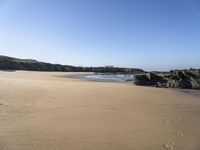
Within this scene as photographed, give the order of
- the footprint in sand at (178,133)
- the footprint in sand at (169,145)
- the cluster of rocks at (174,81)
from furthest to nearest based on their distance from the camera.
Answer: the cluster of rocks at (174,81)
the footprint in sand at (178,133)
the footprint in sand at (169,145)

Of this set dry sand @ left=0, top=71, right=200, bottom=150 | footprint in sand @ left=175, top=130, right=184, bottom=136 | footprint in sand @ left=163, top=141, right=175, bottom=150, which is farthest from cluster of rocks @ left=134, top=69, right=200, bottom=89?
footprint in sand @ left=163, top=141, right=175, bottom=150

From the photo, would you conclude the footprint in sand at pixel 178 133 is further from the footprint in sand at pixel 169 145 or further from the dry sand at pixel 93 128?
the footprint in sand at pixel 169 145

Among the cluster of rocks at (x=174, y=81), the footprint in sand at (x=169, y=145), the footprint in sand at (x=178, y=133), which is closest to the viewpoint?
the footprint in sand at (x=169, y=145)

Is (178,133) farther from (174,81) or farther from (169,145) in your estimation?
(174,81)

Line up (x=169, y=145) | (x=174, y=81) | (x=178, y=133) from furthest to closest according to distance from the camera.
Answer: (x=174, y=81) → (x=178, y=133) → (x=169, y=145)

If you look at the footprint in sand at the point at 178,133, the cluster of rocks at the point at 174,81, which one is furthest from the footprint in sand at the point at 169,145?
the cluster of rocks at the point at 174,81

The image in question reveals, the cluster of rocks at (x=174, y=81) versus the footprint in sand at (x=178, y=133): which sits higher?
the cluster of rocks at (x=174, y=81)

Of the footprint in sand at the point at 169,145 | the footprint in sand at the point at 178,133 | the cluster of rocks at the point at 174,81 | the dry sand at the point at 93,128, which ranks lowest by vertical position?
the footprint in sand at the point at 169,145

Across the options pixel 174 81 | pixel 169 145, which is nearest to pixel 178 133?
pixel 169 145

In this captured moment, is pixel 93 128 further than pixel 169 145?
Yes

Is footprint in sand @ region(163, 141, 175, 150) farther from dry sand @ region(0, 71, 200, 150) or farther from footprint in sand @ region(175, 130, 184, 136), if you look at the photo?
footprint in sand @ region(175, 130, 184, 136)

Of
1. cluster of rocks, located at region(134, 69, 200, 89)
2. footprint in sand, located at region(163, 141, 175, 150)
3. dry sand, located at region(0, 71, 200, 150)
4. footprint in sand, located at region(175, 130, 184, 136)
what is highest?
cluster of rocks, located at region(134, 69, 200, 89)

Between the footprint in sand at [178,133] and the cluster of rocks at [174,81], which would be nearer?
the footprint in sand at [178,133]

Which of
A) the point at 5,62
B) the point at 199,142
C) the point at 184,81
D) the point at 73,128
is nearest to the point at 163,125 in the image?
the point at 199,142
